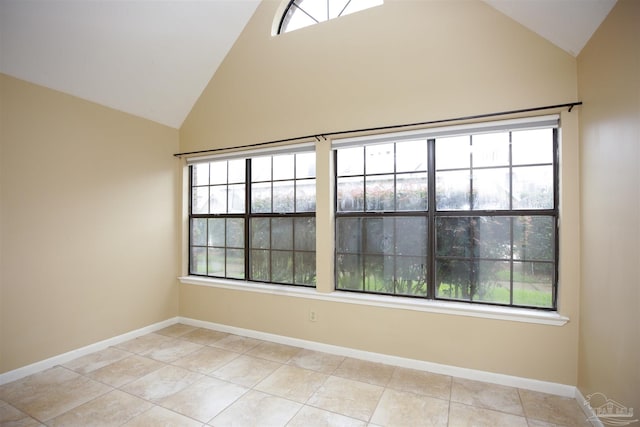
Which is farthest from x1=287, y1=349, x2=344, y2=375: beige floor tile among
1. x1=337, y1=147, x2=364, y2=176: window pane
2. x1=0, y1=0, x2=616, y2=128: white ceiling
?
x1=0, y1=0, x2=616, y2=128: white ceiling

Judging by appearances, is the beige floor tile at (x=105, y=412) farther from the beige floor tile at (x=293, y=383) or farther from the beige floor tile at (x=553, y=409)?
the beige floor tile at (x=553, y=409)

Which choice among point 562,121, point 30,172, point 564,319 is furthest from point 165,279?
point 562,121

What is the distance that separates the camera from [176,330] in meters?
3.78

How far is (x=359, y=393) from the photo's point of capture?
2.38 meters

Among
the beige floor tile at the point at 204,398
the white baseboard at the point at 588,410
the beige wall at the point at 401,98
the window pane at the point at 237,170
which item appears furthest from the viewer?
the window pane at the point at 237,170

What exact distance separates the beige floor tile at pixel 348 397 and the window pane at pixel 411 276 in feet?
2.93

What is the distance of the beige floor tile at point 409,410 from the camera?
2043mm

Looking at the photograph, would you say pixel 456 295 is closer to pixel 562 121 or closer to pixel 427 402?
pixel 427 402

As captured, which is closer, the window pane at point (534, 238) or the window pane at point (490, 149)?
the window pane at point (534, 238)

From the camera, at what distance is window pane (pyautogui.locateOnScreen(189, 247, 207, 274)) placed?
409 cm

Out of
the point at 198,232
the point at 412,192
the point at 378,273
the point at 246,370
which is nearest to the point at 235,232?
the point at 198,232

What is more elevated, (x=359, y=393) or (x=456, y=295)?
(x=456, y=295)

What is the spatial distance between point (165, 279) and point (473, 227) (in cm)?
367

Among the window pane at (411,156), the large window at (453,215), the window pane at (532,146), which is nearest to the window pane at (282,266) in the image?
the large window at (453,215)
